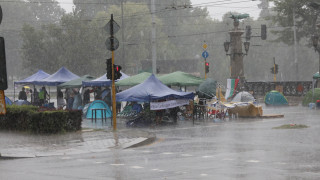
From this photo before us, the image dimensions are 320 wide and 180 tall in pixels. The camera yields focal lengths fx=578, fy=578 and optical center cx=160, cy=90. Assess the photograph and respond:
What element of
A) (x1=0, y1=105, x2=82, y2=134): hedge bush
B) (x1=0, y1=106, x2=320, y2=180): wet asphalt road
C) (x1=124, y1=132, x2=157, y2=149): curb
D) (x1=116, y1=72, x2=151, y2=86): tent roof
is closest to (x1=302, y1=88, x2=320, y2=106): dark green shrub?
(x1=116, y1=72, x2=151, y2=86): tent roof

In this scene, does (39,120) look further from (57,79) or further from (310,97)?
(310,97)

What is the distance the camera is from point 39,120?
2195 centimetres

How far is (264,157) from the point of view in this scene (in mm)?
14664

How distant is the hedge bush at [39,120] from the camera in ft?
71.8

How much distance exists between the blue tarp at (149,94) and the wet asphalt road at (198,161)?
5.11 m

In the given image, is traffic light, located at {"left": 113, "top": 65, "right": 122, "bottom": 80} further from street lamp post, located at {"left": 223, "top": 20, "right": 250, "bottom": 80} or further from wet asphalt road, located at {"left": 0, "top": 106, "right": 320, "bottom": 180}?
street lamp post, located at {"left": 223, "top": 20, "right": 250, "bottom": 80}

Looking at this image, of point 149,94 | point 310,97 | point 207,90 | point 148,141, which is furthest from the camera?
point 310,97

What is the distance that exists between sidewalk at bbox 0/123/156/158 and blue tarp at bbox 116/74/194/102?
13.6 ft

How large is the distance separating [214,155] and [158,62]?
7868 centimetres

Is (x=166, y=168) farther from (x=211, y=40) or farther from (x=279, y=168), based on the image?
(x=211, y=40)

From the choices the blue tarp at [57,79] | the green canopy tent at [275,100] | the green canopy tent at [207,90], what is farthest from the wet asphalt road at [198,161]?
the green canopy tent at [275,100]

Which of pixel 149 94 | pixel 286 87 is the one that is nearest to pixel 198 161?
pixel 149 94

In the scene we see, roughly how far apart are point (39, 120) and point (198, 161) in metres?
9.67

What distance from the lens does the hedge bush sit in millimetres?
21875
